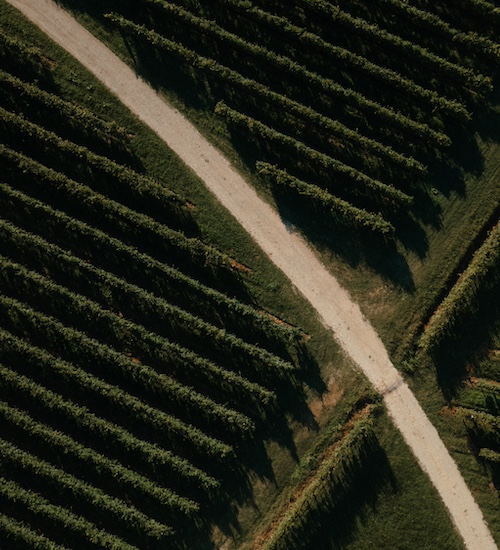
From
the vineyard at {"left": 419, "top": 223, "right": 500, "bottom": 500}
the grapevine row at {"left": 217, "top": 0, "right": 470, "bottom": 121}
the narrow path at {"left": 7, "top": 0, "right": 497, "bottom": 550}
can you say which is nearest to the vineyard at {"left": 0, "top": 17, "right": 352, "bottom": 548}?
the narrow path at {"left": 7, "top": 0, "right": 497, "bottom": 550}

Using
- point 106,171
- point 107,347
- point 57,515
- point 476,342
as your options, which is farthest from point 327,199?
point 57,515

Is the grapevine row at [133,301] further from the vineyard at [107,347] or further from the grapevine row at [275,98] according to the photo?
the grapevine row at [275,98]

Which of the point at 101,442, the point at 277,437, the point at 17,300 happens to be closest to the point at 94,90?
the point at 17,300

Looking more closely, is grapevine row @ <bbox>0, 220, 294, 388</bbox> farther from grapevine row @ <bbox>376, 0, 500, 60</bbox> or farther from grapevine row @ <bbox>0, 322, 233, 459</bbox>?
grapevine row @ <bbox>376, 0, 500, 60</bbox>

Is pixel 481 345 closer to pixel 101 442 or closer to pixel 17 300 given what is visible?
pixel 101 442

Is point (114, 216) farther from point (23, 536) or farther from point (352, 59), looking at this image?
point (23, 536)

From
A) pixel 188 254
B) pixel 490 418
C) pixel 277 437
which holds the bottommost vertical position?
pixel 490 418

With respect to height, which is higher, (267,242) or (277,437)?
Answer: (267,242)
